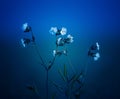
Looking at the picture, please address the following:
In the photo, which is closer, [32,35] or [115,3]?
[32,35]

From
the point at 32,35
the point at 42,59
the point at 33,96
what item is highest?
the point at 32,35

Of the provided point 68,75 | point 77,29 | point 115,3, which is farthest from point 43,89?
point 115,3

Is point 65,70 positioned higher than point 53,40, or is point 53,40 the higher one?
point 53,40

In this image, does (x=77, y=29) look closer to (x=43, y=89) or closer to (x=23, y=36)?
(x=23, y=36)

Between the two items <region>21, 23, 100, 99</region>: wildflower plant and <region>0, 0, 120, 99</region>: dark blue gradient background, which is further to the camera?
<region>0, 0, 120, 99</region>: dark blue gradient background

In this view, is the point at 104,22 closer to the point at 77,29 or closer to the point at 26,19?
the point at 77,29

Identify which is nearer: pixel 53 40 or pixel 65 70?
pixel 65 70

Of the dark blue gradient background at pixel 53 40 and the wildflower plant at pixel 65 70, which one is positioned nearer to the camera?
the wildflower plant at pixel 65 70

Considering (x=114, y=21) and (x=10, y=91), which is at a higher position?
(x=114, y=21)
